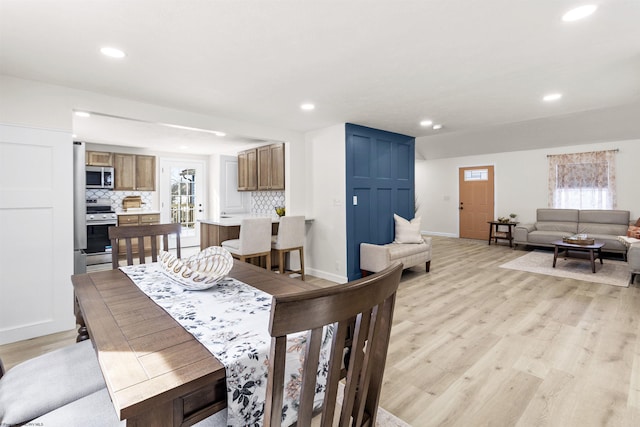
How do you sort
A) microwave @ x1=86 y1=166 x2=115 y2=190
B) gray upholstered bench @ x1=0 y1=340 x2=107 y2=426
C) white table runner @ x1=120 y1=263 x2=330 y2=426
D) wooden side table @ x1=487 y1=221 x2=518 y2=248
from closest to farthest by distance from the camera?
white table runner @ x1=120 y1=263 x2=330 y2=426 → gray upholstered bench @ x1=0 y1=340 x2=107 y2=426 → microwave @ x1=86 y1=166 x2=115 y2=190 → wooden side table @ x1=487 y1=221 x2=518 y2=248

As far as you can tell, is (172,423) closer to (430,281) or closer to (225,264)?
(225,264)

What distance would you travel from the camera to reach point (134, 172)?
611 cm

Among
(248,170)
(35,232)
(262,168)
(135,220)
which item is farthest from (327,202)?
(135,220)

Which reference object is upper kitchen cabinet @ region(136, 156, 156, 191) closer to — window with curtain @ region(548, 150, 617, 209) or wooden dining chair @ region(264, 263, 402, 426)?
wooden dining chair @ region(264, 263, 402, 426)

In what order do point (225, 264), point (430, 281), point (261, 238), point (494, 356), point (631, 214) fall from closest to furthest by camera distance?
point (225, 264)
point (494, 356)
point (261, 238)
point (430, 281)
point (631, 214)

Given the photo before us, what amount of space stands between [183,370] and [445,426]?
152 centimetres

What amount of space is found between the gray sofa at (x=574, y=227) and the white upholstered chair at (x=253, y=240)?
18.4ft

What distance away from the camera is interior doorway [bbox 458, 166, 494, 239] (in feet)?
26.2

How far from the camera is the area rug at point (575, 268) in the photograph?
4.42 metres

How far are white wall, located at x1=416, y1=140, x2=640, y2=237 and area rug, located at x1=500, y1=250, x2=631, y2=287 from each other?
165cm

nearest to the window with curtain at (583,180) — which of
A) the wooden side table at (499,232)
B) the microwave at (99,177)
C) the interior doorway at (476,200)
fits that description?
the wooden side table at (499,232)

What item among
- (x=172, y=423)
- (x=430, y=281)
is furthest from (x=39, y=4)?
(x=430, y=281)

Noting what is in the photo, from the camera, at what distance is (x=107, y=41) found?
2002 millimetres

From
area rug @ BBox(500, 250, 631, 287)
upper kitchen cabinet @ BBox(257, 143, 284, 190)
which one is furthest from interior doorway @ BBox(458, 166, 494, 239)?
upper kitchen cabinet @ BBox(257, 143, 284, 190)
